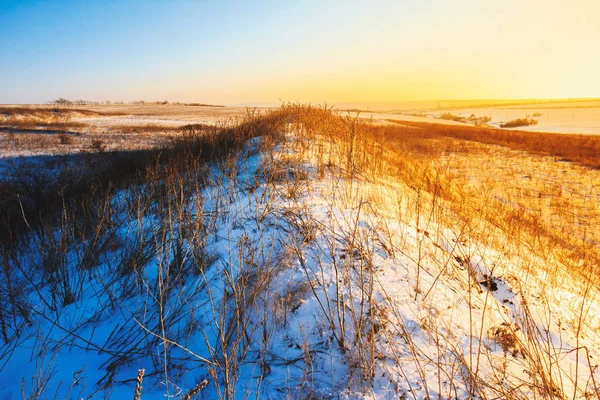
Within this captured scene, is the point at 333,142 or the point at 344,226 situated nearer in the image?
the point at 344,226

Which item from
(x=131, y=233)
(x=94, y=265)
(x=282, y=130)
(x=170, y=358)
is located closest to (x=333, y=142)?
(x=282, y=130)

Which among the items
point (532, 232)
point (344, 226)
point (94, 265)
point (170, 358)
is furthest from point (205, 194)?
point (532, 232)

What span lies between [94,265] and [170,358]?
1.45 metres

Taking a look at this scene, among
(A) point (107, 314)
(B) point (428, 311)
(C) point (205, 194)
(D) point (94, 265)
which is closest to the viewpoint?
(B) point (428, 311)

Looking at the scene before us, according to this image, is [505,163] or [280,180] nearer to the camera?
[280,180]

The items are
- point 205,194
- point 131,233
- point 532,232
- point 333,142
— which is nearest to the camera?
point 131,233

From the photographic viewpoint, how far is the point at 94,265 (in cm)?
275

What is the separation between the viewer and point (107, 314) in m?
2.24

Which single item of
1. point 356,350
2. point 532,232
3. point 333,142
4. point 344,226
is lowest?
point 532,232

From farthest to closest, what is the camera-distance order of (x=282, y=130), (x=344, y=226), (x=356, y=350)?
(x=282, y=130)
(x=344, y=226)
(x=356, y=350)

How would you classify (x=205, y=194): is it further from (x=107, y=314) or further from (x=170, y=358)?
(x=170, y=358)

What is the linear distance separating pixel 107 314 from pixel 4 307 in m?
0.77

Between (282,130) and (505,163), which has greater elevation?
(282,130)

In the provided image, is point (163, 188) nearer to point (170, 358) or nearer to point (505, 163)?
point (170, 358)
